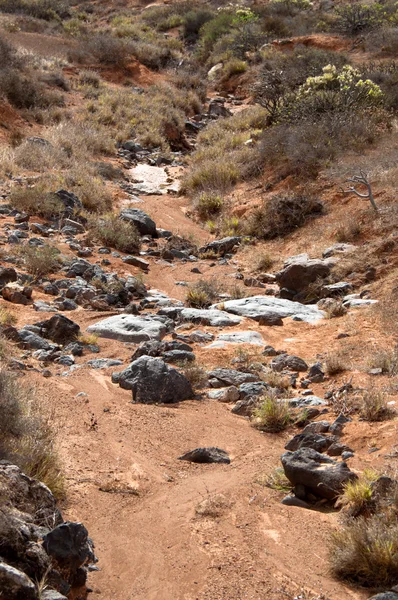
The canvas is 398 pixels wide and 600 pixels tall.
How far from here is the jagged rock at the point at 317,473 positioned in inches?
151

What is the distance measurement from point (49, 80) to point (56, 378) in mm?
15282

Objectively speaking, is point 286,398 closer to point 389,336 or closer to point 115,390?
point 115,390

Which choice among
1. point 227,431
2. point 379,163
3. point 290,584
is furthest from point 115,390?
point 379,163

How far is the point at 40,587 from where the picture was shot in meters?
2.55

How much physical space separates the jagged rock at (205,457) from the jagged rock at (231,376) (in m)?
1.48

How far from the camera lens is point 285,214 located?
11.5m

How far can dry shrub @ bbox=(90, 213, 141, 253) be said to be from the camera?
10719mm

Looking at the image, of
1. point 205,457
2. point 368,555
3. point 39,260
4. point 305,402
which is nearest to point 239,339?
point 305,402

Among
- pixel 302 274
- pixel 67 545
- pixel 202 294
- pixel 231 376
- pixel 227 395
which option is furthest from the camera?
pixel 302 274

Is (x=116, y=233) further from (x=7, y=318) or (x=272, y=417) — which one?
(x=272, y=417)

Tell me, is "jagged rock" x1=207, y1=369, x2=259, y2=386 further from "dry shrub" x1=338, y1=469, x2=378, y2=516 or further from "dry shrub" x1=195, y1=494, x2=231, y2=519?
"dry shrub" x1=338, y1=469, x2=378, y2=516

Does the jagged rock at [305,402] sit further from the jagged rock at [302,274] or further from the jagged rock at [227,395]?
the jagged rock at [302,274]

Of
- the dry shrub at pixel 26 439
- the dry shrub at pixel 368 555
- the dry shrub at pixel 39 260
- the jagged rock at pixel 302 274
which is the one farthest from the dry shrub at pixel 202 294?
the dry shrub at pixel 368 555

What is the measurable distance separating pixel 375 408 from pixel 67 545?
281 centimetres
